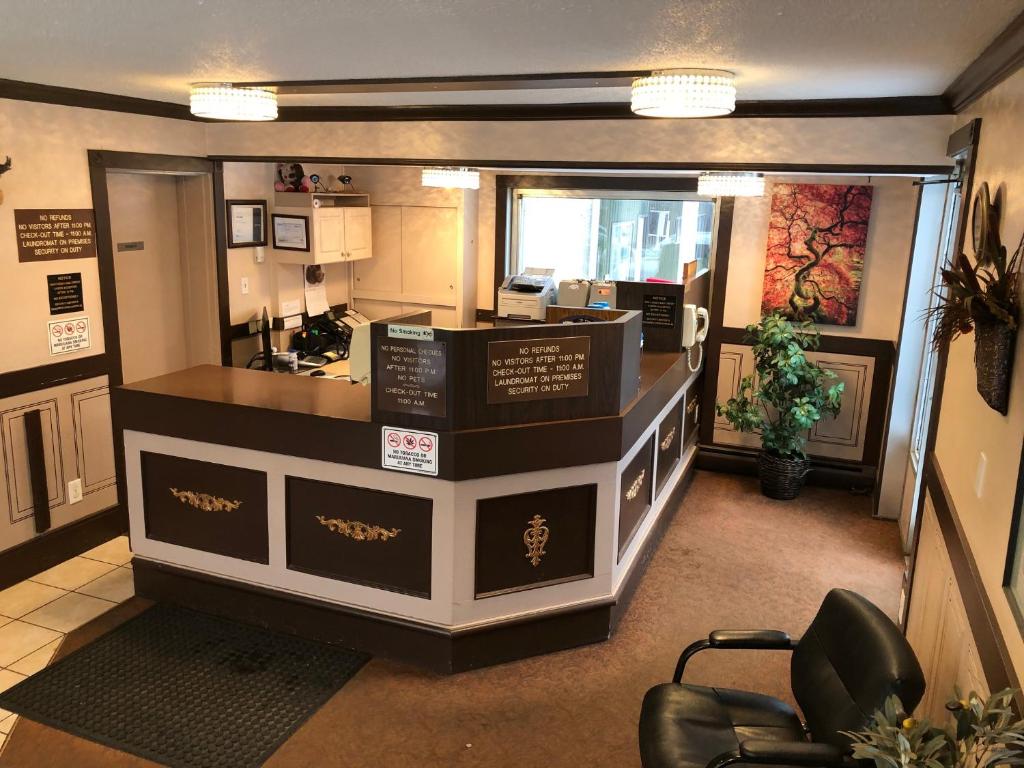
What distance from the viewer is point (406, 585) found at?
3441mm

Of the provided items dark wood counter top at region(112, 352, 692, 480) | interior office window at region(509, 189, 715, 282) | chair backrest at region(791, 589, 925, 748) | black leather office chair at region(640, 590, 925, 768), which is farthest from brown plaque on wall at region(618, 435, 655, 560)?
interior office window at region(509, 189, 715, 282)

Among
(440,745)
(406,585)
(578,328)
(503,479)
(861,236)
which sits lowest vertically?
(440,745)

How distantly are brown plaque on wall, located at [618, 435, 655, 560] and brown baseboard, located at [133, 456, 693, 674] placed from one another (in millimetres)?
236

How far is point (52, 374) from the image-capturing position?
13.7 ft

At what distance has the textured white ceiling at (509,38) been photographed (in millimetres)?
1982

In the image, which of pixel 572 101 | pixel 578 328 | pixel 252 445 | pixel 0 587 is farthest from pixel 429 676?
pixel 572 101

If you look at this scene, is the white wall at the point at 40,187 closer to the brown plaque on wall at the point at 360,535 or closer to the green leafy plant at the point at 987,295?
the brown plaque on wall at the point at 360,535

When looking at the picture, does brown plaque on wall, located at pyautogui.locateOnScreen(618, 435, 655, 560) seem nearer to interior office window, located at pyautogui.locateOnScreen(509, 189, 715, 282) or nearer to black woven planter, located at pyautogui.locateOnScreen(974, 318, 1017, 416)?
black woven planter, located at pyautogui.locateOnScreen(974, 318, 1017, 416)

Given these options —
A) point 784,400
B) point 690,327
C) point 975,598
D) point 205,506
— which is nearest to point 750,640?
point 975,598

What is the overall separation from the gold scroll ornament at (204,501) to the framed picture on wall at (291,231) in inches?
95.6

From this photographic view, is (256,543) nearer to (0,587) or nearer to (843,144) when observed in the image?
(0,587)

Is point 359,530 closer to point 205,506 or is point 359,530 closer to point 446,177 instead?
point 205,506

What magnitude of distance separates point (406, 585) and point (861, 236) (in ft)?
12.5

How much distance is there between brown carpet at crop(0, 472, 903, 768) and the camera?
2.94 metres
